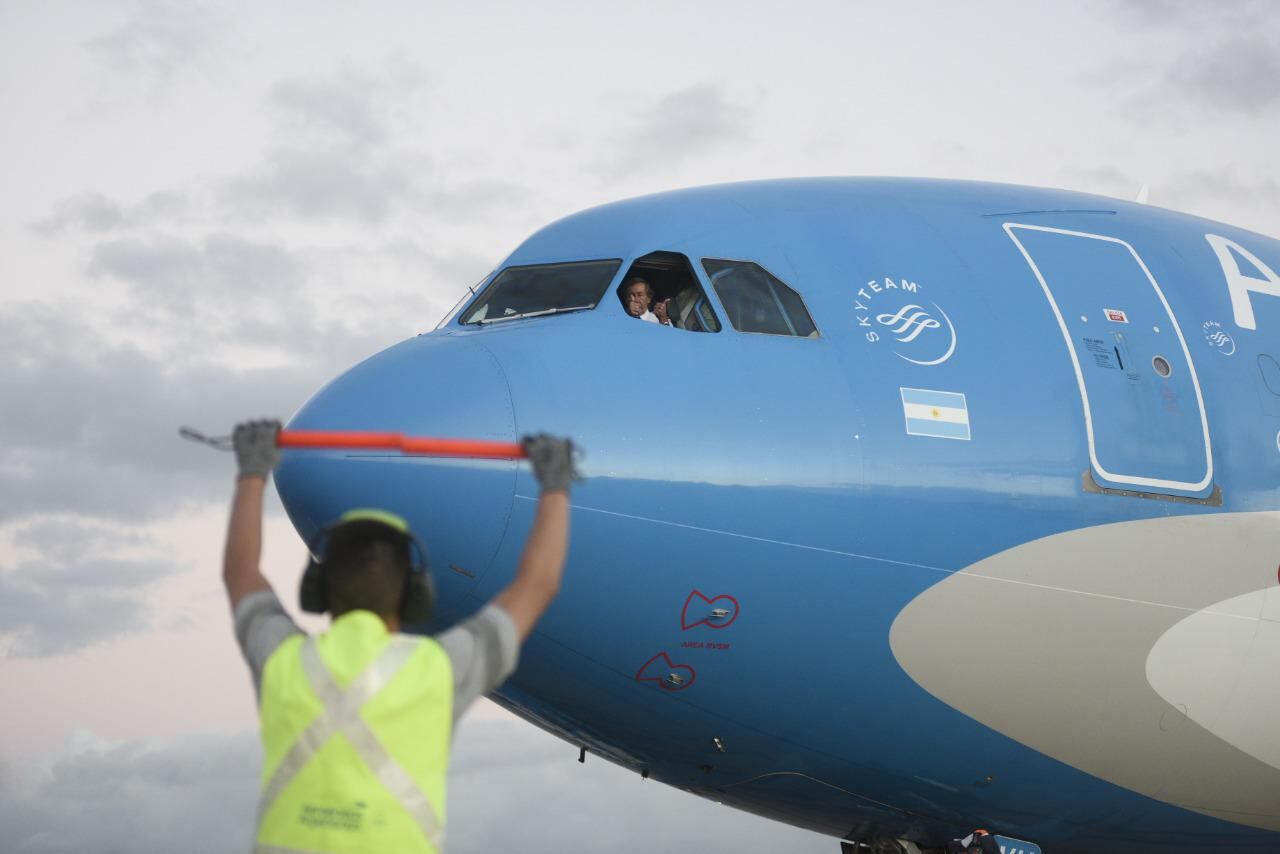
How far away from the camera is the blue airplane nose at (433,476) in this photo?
7.10m

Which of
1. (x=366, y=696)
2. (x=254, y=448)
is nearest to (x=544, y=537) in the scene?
(x=366, y=696)

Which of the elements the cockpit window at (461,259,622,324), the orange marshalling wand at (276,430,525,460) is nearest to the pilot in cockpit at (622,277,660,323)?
the cockpit window at (461,259,622,324)

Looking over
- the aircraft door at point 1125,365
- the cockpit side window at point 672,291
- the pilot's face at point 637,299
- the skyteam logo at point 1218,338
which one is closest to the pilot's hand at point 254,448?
the cockpit side window at point 672,291

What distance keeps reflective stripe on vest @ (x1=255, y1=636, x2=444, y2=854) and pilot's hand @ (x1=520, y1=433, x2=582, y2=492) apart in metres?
0.54

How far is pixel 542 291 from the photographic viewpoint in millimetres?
8695

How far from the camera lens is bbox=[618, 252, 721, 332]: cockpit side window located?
825 centimetres

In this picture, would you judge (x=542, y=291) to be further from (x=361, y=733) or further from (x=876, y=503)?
(x=361, y=733)

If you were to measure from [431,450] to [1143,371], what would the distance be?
619 cm

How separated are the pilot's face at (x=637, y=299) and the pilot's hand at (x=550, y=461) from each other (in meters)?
4.87

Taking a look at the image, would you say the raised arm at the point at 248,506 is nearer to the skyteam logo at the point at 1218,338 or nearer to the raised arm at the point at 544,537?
the raised arm at the point at 544,537

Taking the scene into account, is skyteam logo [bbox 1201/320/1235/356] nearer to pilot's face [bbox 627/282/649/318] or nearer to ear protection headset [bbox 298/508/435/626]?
pilot's face [bbox 627/282/649/318]

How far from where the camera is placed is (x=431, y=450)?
3.75m

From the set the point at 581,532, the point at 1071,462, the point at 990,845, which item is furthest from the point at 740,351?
the point at 990,845

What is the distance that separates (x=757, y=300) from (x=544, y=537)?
5.02 meters
